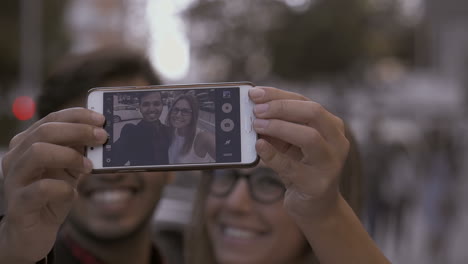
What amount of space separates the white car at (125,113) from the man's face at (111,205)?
0.67 m

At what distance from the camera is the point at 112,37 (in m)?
10.8

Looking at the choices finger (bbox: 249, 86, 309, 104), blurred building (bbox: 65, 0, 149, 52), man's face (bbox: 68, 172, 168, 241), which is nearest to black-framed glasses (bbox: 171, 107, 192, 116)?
finger (bbox: 249, 86, 309, 104)

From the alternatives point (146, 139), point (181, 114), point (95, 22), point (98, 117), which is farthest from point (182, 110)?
point (95, 22)

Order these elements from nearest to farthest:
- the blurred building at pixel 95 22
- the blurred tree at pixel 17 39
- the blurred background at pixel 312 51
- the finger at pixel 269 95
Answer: the finger at pixel 269 95
the blurred building at pixel 95 22
the blurred background at pixel 312 51
the blurred tree at pixel 17 39

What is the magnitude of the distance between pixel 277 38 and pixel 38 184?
25614 millimetres

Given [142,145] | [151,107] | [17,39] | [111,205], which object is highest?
[17,39]

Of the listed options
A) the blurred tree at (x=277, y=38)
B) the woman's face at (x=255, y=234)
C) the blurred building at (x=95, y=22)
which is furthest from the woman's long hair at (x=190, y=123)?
the blurred tree at (x=277, y=38)

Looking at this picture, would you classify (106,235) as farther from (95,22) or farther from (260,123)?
(95,22)

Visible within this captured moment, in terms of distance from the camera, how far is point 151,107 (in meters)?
1.71

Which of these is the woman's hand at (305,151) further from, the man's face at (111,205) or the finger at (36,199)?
the man's face at (111,205)

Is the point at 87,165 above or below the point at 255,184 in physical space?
above

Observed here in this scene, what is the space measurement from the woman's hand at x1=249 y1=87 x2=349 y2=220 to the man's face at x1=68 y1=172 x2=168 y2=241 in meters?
0.98

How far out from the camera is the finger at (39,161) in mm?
1419

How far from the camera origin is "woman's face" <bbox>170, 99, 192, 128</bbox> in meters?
1.71
